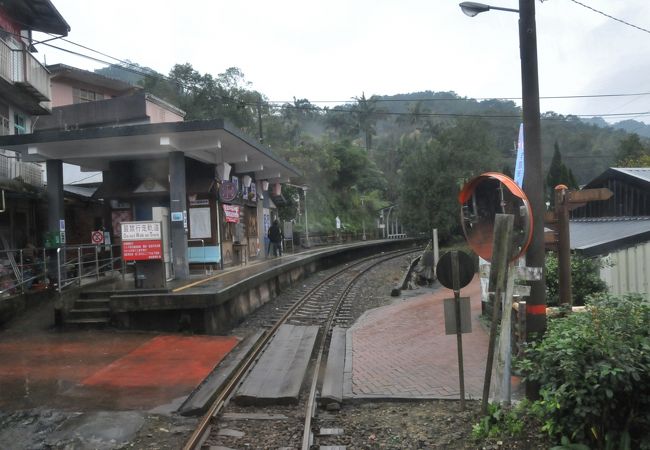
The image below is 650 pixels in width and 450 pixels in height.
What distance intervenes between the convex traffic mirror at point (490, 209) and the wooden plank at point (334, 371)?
249 centimetres

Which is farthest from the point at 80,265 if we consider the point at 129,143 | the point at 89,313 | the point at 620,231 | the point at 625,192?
the point at 625,192

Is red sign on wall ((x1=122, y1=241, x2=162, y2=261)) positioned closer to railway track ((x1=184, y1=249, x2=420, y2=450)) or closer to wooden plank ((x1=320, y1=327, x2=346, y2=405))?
railway track ((x1=184, y1=249, x2=420, y2=450))

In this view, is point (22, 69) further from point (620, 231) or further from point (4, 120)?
point (620, 231)

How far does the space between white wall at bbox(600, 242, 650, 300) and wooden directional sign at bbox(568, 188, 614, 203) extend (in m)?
3.38

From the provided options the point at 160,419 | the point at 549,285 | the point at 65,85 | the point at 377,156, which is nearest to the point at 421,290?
the point at 549,285

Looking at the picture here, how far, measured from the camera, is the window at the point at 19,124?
54.6 feet

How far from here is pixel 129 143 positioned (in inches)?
553

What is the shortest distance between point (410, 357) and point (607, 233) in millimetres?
5187

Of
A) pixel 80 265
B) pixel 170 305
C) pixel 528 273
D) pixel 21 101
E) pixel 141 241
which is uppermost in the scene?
pixel 21 101

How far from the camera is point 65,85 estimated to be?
26.5 meters

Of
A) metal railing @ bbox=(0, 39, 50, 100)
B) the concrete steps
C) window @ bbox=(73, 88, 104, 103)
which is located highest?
window @ bbox=(73, 88, 104, 103)

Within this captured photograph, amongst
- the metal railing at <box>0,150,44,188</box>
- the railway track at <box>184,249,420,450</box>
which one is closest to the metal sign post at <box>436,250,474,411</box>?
the railway track at <box>184,249,420,450</box>

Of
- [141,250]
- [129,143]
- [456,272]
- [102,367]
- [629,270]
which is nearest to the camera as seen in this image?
[456,272]

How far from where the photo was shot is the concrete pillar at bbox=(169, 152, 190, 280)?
13883mm
